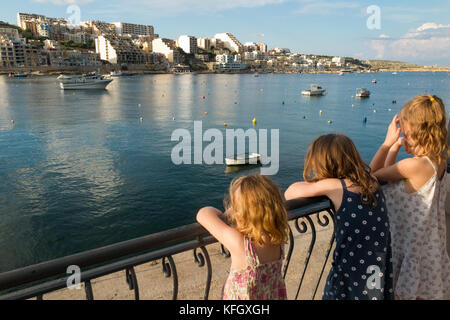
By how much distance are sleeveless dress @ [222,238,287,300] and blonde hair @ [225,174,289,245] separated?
0.32 ft

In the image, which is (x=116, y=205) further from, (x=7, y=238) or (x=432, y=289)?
(x=432, y=289)

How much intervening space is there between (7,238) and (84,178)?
28.9ft

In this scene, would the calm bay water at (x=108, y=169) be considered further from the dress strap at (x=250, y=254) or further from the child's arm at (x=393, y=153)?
the dress strap at (x=250, y=254)

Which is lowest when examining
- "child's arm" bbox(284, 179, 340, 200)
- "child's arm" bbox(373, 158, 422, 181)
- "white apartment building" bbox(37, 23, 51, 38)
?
"child's arm" bbox(284, 179, 340, 200)

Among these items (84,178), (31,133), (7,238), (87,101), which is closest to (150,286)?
(7,238)

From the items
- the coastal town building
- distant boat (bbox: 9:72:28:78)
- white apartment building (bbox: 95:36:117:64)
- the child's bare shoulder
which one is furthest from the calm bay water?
the coastal town building

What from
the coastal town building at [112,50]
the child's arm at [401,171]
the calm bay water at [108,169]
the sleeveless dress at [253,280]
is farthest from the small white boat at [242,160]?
the coastal town building at [112,50]

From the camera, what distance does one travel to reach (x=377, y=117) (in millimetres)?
54969

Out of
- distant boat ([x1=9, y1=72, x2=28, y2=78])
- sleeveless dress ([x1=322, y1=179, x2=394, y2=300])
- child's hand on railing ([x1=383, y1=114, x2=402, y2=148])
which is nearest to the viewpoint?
sleeveless dress ([x1=322, y1=179, x2=394, y2=300])

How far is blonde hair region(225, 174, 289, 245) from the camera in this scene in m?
1.93

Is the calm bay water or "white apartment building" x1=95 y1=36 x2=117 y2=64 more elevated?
"white apartment building" x1=95 y1=36 x2=117 y2=64

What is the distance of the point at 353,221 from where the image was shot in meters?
2.28

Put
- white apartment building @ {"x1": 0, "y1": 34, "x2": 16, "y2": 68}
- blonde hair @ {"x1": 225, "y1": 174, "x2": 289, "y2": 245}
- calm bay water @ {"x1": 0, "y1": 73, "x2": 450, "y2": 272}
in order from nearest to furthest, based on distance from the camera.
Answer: blonde hair @ {"x1": 225, "y1": 174, "x2": 289, "y2": 245}
calm bay water @ {"x1": 0, "y1": 73, "x2": 450, "y2": 272}
white apartment building @ {"x1": 0, "y1": 34, "x2": 16, "y2": 68}

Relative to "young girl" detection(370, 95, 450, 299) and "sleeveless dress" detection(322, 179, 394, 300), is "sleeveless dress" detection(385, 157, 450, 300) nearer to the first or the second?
"young girl" detection(370, 95, 450, 299)
